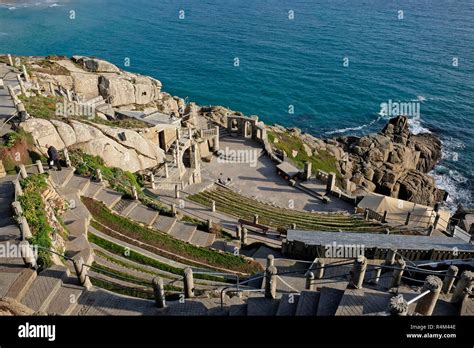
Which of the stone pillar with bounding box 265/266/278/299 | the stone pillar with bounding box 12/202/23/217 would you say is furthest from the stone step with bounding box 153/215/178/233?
the stone pillar with bounding box 265/266/278/299

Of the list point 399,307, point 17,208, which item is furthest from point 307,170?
point 399,307

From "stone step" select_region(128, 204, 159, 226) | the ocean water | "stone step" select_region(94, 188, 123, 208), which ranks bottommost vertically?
"stone step" select_region(128, 204, 159, 226)

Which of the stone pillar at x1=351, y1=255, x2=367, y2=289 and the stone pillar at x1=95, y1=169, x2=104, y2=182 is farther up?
the stone pillar at x1=351, y1=255, x2=367, y2=289

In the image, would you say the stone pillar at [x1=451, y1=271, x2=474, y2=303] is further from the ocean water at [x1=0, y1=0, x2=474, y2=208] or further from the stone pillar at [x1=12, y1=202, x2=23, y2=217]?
the ocean water at [x1=0, y1=0, x2=474, y2=208]

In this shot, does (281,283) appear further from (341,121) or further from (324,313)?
(341,121)
